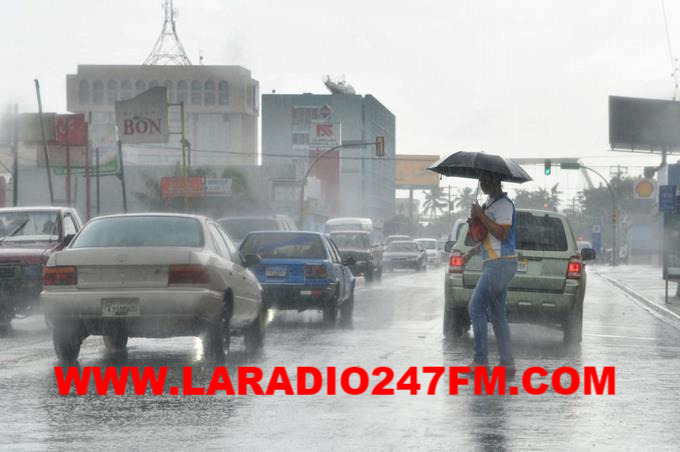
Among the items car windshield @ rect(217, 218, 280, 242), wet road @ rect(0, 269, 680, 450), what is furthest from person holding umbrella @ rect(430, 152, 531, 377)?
car windshield @ rect(217, 218, 280, 242)

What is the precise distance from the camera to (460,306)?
1669cm

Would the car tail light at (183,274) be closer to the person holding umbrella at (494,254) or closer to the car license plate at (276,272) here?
the person holding umbrella at (494,254)

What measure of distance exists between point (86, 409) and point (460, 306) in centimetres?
770

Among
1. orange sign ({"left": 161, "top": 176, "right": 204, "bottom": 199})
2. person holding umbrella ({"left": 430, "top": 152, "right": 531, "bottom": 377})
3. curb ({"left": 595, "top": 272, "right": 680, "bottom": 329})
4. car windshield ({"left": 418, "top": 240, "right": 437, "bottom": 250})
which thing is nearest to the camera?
person holding umbrella ({"left": 430, "top": 152, "right": 531, "bottom": 377})

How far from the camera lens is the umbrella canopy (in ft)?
42.3

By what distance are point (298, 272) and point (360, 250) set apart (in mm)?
22461

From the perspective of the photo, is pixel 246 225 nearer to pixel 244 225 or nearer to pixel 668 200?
pixel 244 225

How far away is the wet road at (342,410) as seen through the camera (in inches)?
332

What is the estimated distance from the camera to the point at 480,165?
12898 millimetres

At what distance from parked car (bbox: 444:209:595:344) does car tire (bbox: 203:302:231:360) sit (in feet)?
13.2

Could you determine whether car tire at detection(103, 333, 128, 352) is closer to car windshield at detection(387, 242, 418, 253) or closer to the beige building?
car windshield at detection(387, 242, 418, 253)

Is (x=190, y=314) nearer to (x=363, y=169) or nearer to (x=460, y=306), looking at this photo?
(x=460, y=306)

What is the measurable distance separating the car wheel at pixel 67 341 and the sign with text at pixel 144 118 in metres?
68.1

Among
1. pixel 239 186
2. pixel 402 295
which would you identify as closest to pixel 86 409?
pixel 402 295
